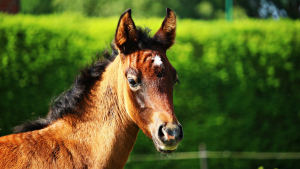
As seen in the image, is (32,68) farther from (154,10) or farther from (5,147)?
(154,10)

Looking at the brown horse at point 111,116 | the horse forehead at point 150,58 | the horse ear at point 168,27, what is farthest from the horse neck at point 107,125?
the horse ear at point 168,27

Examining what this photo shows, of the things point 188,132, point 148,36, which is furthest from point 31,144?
point 188,132

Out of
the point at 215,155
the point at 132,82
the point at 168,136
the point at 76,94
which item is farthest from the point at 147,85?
the point at 215,155

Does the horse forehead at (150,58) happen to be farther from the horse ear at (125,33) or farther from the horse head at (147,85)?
the horse ear at (125,33)

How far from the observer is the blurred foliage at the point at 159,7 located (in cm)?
2009

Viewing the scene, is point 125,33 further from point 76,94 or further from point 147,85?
point 76,94

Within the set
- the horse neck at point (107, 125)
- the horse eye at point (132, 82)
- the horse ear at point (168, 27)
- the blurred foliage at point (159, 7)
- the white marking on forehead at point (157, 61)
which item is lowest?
the blurred foliage at point (159, 7)

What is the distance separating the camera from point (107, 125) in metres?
2.81

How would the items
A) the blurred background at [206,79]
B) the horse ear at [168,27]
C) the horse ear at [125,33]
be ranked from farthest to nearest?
the blurred background at [206,79], the horse ear at [168,27], the horse ear at [125,33]

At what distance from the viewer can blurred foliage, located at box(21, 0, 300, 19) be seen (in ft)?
65.9

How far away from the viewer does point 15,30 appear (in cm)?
711

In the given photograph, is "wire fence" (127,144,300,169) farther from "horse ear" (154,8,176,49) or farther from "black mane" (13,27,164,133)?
"horse ear" (154,8,176,49)

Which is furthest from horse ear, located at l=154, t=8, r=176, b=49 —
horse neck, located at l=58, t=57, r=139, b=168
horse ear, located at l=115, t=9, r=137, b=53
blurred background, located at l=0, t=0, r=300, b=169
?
blurred background, located at l=0, t=0, r=300, b=169

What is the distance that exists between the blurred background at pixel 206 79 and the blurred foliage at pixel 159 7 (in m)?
12.0
